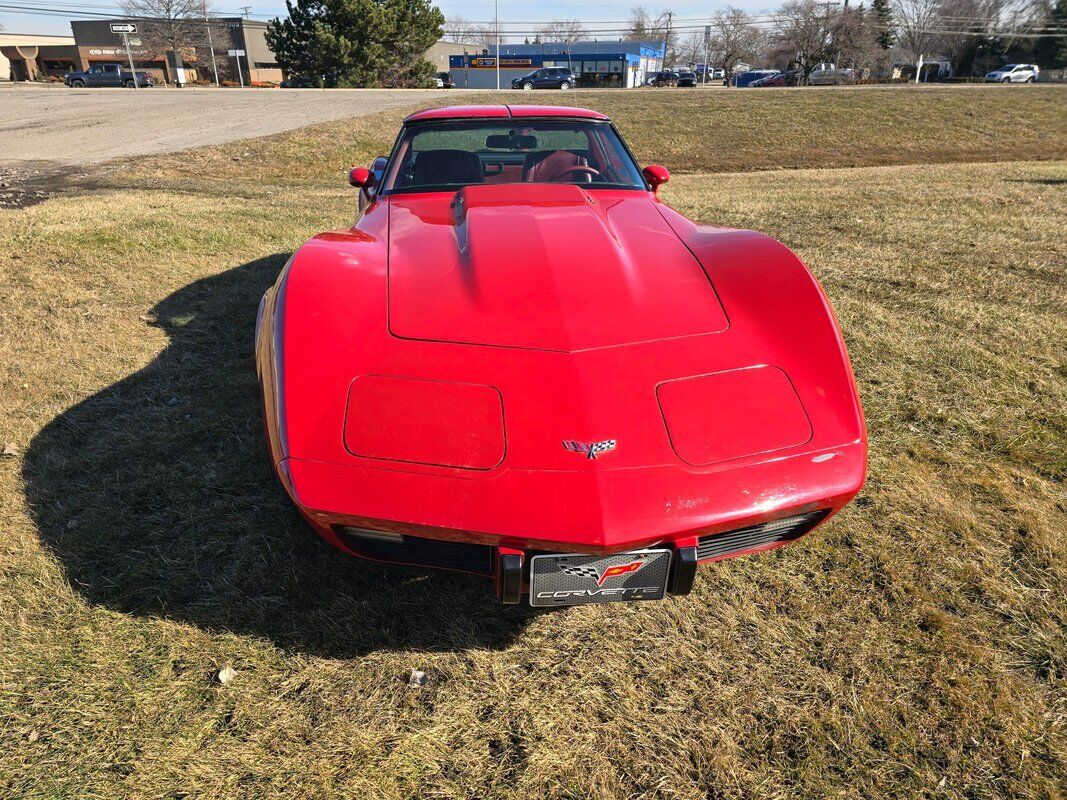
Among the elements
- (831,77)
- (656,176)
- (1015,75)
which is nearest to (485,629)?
(656,176)

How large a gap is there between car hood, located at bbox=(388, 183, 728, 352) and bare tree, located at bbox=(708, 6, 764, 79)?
6554 cm

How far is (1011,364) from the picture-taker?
3.51 m

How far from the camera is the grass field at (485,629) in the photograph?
1569 millimetres

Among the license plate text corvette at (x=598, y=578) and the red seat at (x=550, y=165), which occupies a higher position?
the red seat at (x=550, y=165)

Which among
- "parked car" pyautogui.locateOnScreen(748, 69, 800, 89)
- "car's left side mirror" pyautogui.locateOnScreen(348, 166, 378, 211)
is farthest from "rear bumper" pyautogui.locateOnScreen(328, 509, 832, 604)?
"parked car" pyautogui.locateOnScreen(748, 69, 800, 89)

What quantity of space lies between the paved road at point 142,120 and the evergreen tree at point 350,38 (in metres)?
11.1

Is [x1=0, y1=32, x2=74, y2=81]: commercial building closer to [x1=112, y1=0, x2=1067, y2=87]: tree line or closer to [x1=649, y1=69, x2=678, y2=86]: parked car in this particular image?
[x1=112, y1=0, x2=1067, y2=87]: tree line

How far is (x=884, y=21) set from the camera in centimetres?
5050

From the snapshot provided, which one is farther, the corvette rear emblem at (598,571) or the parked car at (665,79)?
the parked car at (665,79)

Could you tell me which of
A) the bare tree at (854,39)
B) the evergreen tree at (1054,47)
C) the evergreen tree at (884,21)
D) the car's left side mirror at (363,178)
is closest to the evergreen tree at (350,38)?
the bare tree at (854,39)

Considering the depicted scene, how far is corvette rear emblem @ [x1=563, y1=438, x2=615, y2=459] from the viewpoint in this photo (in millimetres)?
1668

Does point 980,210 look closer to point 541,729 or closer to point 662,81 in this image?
point 541,729

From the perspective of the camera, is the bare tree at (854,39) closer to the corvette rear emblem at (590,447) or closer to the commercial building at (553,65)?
the commercial building at (553,65)

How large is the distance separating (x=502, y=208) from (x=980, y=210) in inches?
263
